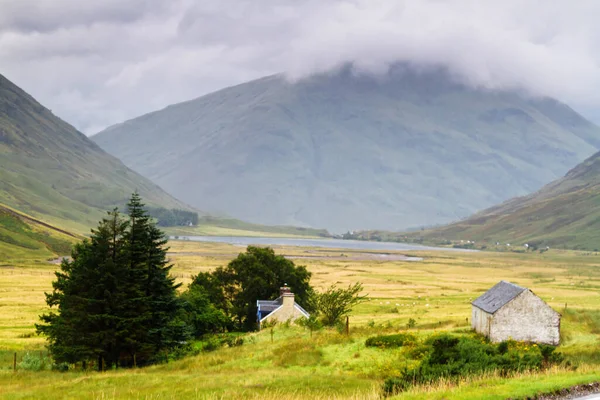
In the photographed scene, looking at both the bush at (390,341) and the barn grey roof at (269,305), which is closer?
the bush at (390,341)

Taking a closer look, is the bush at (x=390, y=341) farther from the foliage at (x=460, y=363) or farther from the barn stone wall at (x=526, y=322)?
the barn stone wall at (x=526, y=322)

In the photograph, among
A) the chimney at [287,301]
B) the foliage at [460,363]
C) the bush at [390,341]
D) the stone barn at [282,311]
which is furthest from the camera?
the chimney at [287,301]

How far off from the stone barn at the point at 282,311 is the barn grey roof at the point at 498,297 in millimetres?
21627

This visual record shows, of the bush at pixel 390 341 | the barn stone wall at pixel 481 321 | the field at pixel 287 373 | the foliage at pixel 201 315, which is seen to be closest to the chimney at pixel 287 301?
the foliage at pixel 201 315

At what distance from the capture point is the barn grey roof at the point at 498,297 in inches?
2137

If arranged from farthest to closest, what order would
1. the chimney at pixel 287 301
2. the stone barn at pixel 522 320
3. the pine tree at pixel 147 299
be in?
the chimney at pixel 287 301
the stone barn at pixel 522 320
the pine tree at pixel 147 299

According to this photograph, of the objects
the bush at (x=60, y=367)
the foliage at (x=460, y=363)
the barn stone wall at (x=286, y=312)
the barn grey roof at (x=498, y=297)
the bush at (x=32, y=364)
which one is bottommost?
the bush at (x=60, y=367)

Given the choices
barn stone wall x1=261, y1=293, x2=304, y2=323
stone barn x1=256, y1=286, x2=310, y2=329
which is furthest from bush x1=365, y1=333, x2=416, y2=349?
barn stone wall x1=261, y1=293, x2=304, y2=323

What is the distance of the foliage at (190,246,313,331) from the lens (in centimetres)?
8200

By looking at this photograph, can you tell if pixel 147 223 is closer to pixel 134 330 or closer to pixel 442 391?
pixel 134 330

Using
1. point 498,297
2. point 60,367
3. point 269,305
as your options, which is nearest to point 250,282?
point 269,305

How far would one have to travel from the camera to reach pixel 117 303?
49.6 m

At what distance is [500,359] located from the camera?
32.0 metres

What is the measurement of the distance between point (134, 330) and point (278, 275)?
37139 mm
